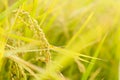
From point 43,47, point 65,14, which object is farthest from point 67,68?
point 43,47

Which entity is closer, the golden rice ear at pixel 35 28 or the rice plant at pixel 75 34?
the golden rice ear at pixel 35 28

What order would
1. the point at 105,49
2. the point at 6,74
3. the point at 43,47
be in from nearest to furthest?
the point at 43,47 → the point at 6,74 → the point at 105,49

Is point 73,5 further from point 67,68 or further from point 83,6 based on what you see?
point 67,68

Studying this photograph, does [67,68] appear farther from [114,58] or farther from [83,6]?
[83,6]

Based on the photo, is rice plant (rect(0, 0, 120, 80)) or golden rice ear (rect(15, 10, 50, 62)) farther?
rice plant (rect(0, 0, 120, 80))

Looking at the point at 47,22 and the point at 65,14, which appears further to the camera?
the point at 65,14

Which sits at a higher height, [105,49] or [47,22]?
[47,22]

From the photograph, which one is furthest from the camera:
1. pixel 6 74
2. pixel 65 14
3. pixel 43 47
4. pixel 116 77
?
pixel 65 14

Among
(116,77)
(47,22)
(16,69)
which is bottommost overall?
(116,77)

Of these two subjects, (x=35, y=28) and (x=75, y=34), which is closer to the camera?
(x=35, y=28)

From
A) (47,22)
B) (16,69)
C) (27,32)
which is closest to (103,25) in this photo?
(47,22)
